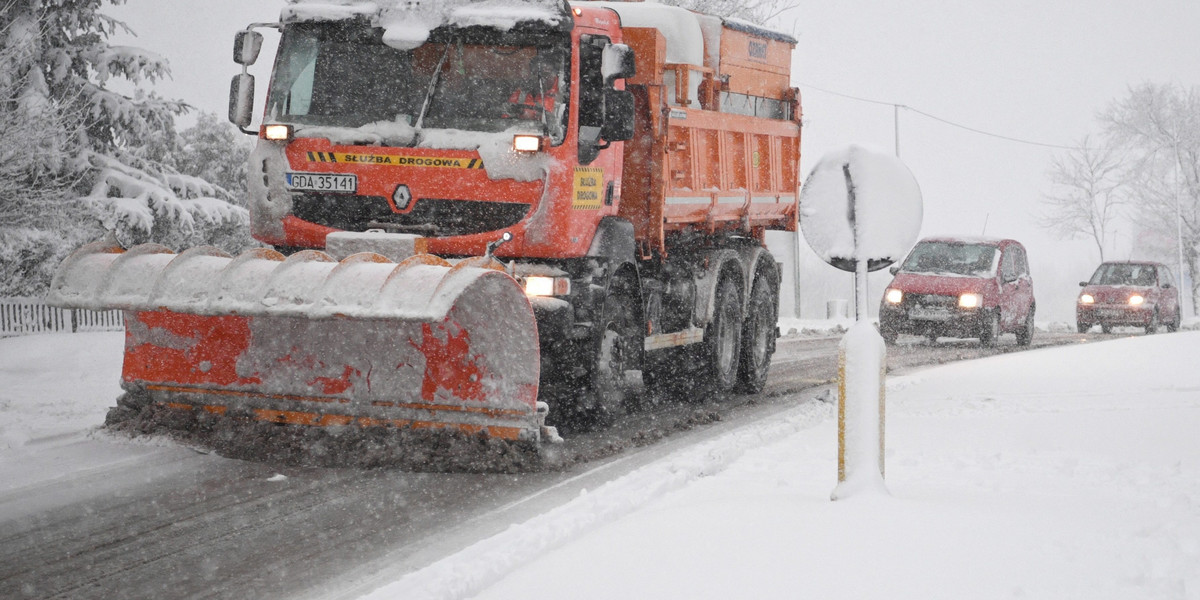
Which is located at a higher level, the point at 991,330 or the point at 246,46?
the point at 246,46

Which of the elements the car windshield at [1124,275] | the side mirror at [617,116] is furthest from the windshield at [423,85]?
the car windshield at [1124,275]

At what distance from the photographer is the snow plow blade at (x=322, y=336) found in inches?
275

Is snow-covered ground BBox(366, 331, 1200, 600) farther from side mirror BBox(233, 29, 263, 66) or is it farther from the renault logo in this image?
side mirror BBox(233, 29, 263, 66)

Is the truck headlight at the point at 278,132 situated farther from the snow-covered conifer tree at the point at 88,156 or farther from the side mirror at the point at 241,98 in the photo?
the snow-covered conifer tree at the point at 88,156

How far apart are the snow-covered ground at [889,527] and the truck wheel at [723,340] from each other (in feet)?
8.72

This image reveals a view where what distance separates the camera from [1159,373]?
506 inches

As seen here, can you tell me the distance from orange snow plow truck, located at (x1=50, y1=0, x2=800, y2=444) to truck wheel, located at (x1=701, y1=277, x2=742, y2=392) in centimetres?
160

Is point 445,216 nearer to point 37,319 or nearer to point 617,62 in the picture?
point 617,62

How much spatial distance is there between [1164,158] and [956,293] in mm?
43063

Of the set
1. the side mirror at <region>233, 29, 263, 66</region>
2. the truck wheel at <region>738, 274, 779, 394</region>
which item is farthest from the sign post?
the truck wheel at <region>738, 274, 779, 394</region>

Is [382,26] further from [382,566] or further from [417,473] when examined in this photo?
[382,566]

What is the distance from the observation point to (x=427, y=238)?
8.43 m

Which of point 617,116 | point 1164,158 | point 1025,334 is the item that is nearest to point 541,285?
point 617,116

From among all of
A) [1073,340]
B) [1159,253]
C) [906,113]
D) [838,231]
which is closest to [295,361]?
[838,231]
